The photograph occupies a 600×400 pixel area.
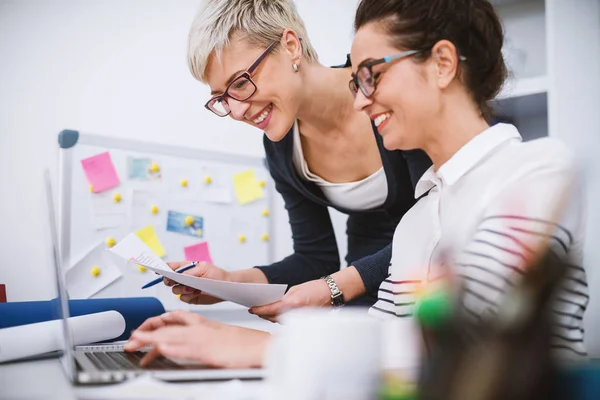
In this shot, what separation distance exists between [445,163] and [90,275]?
1.49m

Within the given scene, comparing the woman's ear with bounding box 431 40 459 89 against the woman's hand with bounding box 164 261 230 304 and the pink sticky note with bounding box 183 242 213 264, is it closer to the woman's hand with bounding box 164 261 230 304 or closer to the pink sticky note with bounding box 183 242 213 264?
the woman's hand with bounding box 164 261 230 304

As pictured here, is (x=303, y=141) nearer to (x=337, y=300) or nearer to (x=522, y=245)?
(x=337, y=300)

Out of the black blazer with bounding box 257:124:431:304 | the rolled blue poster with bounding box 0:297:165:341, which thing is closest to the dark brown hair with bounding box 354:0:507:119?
the black blazer with bounding box 257:124:431:304

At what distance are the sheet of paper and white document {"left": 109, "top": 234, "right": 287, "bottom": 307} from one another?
0.94 metres

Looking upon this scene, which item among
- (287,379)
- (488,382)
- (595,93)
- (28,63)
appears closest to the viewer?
(488,382)

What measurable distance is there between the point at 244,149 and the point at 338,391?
6.59 feet

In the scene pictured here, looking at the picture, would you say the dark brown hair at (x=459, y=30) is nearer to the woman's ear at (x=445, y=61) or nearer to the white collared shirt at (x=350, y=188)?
the woman's ear at (x=445, y=61)

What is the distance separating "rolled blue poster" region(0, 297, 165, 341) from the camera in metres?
1.23

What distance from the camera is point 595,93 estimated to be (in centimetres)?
192

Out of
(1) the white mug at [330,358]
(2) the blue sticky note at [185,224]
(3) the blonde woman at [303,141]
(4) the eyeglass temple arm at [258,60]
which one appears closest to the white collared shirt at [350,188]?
(3) the blonde woman at [303,141]

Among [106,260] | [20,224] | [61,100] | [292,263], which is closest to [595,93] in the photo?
[292,263]

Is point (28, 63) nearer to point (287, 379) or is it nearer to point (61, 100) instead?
point (61, 100)

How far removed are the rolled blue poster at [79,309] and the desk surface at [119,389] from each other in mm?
370

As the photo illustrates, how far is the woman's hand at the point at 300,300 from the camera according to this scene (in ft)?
4.15
